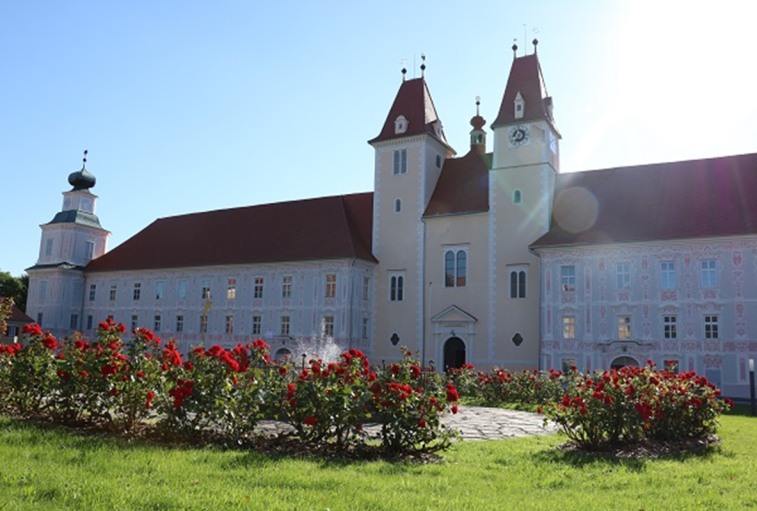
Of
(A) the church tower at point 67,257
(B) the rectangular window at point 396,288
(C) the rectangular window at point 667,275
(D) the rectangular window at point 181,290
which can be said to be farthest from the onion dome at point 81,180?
(C) the rectangular window at point 667,275

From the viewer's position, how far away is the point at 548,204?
3409 cm

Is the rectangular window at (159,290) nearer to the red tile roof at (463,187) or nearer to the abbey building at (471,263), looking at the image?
the abbey building at (471,263)

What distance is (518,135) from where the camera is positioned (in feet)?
116

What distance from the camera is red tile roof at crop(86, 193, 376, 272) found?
39.8 metres

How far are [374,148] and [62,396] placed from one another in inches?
1254

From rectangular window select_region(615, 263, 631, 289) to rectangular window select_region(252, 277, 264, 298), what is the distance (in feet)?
69.0

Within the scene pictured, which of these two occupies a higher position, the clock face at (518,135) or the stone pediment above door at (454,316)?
the clock face at (518,135)

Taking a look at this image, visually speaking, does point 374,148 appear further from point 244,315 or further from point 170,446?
point 170,446

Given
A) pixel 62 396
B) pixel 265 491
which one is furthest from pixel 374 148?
pixel 265 491

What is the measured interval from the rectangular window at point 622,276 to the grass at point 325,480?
2129 centimetres

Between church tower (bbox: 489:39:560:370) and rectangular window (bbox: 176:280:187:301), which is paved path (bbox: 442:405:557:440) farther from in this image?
rectangular window (bbox: 176:280:187:301)

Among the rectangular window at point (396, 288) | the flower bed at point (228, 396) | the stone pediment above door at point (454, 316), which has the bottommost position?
the flower bed at point (228, 396)

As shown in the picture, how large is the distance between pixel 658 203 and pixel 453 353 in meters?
12.8

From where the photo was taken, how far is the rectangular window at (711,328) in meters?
28.5
